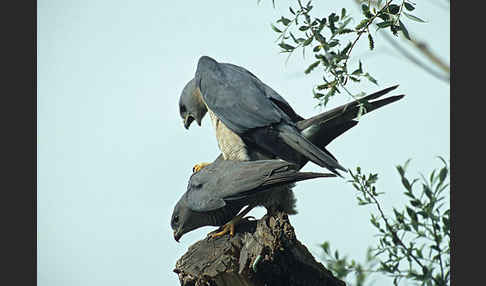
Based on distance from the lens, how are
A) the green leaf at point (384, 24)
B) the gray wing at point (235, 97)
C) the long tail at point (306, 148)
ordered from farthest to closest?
the gray wing at point (235, 97) → the long tail at point (306, 148) → the green leaf at point (384, 24)

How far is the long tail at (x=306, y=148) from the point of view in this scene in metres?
2.94

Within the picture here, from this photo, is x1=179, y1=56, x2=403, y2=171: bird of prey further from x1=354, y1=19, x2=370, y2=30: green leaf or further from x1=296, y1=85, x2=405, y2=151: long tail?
x1=354, y1=19, x2=370, y2=30: green leaf

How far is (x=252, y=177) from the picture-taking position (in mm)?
2848

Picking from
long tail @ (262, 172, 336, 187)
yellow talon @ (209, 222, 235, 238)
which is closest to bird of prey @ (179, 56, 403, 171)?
long tail @ (262, 172, 336, 187)

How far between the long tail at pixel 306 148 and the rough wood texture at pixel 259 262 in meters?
0.42

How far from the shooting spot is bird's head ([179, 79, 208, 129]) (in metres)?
3.61

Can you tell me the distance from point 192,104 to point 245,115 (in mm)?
502

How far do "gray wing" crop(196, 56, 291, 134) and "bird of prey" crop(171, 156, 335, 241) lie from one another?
0.26m

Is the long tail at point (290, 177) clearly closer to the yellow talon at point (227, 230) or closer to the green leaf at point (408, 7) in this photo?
the yellow talon at point (227, 230)

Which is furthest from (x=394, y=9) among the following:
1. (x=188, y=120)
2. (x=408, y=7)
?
(x=188, y=120)

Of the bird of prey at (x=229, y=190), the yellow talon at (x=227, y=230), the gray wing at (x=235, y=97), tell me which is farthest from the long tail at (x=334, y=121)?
the yellow talon at (x=227, y=230)

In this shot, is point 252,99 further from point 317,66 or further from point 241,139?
point 317,66

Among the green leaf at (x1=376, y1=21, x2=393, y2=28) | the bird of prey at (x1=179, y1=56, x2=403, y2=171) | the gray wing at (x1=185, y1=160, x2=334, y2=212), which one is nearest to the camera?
the green leaf at (x1=376, y1=21, x2=393, y2=28)

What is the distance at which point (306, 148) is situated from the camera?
9.91ft
